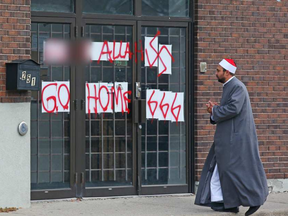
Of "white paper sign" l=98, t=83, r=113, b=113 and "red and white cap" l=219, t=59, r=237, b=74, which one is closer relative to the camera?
"red and white cap" l=219, t=59, r=237, b=74

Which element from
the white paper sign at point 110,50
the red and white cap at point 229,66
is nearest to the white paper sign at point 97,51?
the white paper sign at point 110,50

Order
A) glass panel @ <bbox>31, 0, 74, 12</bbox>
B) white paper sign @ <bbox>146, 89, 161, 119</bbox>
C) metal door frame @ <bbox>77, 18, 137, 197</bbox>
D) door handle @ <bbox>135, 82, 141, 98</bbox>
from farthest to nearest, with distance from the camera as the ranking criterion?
white paper sign @ <bbox>146, 89, 161, 119</bbox> < door handle @ <bbox>135, 82, 141, 98</bbox> < metal door frame @ <bbox>77, 18, 137, 197</bbox> < glass panel @ <bbox>31, 0, 74, 12</bbox>

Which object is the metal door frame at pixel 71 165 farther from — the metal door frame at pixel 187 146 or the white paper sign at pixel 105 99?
the metal door frame at pixel 187 146

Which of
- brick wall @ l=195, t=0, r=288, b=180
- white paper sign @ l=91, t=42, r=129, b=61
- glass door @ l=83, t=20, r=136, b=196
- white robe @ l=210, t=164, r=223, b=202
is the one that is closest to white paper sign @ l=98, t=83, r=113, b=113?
glass door @ l=83, t=20, r=136, b=196

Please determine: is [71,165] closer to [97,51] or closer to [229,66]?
[97,51]

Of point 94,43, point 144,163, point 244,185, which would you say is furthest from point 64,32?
point 244,185

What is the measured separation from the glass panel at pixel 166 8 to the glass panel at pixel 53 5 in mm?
1057

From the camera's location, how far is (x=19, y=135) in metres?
8.53

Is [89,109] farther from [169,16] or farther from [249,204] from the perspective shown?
[249,204]

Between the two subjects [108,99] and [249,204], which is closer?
[249,204]

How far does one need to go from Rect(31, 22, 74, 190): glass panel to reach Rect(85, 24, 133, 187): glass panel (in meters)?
0.31

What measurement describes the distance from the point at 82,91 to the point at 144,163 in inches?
52.8

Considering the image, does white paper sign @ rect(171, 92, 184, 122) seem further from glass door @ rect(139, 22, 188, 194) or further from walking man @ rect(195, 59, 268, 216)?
walking man @ rect(195, 59, 268, 216)

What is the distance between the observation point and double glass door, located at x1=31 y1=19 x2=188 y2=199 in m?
9.16
